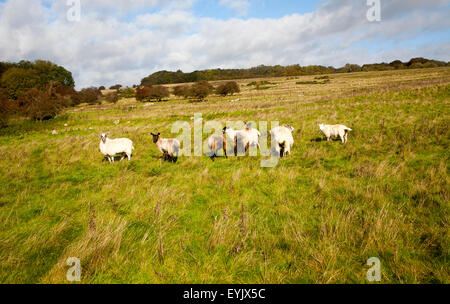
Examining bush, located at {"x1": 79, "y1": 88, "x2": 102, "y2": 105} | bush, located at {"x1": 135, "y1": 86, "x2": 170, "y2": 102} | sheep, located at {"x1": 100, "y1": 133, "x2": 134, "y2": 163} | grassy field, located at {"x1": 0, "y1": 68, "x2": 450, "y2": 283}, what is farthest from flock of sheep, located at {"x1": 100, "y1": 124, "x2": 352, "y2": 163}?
bush, located at {"x1": 79, "y1": 88, "x2": 102, "y2": 105}

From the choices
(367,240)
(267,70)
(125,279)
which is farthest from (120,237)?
(267,70)

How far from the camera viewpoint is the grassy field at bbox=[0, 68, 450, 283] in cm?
341

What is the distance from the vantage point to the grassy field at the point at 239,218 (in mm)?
3408

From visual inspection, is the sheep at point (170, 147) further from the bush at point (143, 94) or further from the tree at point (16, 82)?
the tree at point (16, 82)

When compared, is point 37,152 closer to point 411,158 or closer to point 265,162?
point 265,162

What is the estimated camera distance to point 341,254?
361cm

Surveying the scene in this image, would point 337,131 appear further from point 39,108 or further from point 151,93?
point 151,93

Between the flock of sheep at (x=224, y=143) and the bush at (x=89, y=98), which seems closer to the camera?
the flock of sheep at (x=224, y=143)

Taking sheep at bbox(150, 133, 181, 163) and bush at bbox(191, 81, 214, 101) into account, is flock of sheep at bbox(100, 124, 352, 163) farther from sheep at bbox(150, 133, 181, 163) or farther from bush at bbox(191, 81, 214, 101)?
bush at bbox(191, 81, 214, 101)

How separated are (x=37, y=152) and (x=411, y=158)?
20.4 metres

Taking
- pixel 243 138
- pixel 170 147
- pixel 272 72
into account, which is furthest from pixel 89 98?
pixel 272 72

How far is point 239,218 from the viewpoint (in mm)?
4867
